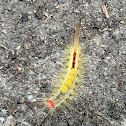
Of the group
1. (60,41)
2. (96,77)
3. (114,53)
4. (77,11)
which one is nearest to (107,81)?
(96,77)

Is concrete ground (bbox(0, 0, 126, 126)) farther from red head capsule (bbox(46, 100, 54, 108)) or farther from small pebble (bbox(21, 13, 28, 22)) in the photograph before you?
red head capsule (bbox(46, 100, 54, 108))

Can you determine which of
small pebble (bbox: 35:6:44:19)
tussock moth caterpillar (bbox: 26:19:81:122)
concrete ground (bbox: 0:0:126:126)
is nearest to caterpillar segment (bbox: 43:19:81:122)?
tussock moth caterpillar (bbox: 26:19:81:122)

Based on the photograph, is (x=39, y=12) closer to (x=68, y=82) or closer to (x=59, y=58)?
(x=59, y=58)

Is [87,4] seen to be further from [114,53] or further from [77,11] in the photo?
[114,53]

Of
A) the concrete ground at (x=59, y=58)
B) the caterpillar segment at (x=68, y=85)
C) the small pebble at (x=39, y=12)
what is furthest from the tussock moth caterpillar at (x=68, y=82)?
the small pebble at (x=39, y=12)

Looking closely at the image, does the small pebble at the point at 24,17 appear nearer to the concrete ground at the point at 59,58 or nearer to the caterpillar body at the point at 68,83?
the concrete ground at the point at 59,58

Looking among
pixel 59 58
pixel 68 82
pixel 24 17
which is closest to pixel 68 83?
pixel 68 82

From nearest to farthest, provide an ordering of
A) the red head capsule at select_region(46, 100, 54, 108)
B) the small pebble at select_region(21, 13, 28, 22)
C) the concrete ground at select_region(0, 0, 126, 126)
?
the red head capsule at select_region(46, 100, 54, 108), the concrete ground at select_region(0, 0, 126, 126), the small pebble at select_region(21, 13, 28, 22)

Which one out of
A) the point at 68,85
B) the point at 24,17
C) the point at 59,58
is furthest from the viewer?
the point at 24,17
